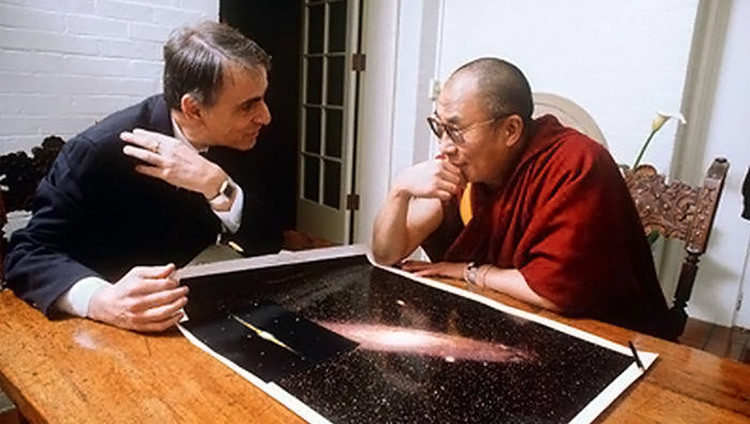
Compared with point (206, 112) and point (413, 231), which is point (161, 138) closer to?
point (206, 112)

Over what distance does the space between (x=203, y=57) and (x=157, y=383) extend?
0.62 meters

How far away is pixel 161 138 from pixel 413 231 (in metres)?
0.57

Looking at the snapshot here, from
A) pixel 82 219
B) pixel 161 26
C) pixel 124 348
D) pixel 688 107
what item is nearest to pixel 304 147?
pixel 161 26

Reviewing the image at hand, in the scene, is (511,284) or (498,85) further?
(498,85)

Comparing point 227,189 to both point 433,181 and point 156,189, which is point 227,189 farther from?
point 433,181

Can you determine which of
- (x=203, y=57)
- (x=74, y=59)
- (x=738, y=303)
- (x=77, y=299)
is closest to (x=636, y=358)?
(x=77, y=299)

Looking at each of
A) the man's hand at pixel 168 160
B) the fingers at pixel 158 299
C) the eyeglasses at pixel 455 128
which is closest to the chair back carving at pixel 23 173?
the man's hand at pixel 168 160

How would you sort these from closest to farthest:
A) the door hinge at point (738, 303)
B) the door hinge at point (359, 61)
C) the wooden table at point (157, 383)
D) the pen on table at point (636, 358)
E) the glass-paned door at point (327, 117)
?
1. the wooden table at point (157, 383)
2. the pen on table at point (636, 358)
3. the door hinge at point (738, 303)
4. the door hinge at point (359, 61)
5. the glass-paned door at point (327, 117)

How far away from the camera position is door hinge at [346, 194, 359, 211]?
139 inches

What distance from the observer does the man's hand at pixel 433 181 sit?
1174 mm

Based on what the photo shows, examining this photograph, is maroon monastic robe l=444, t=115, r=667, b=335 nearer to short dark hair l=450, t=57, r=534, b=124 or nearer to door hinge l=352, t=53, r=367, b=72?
short dark hair l=450, t=57, r=534, b=124

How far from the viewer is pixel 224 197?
1.02 metres

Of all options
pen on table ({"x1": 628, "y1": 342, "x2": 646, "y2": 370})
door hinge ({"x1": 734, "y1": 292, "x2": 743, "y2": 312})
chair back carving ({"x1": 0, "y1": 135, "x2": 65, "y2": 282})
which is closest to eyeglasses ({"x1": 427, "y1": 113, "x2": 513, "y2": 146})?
pen on table ({"x1": 628, "y1": 342, "x2": 646, "y2": 370})

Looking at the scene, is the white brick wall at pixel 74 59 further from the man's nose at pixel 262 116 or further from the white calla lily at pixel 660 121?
the white calla lily at pixel 660 121
